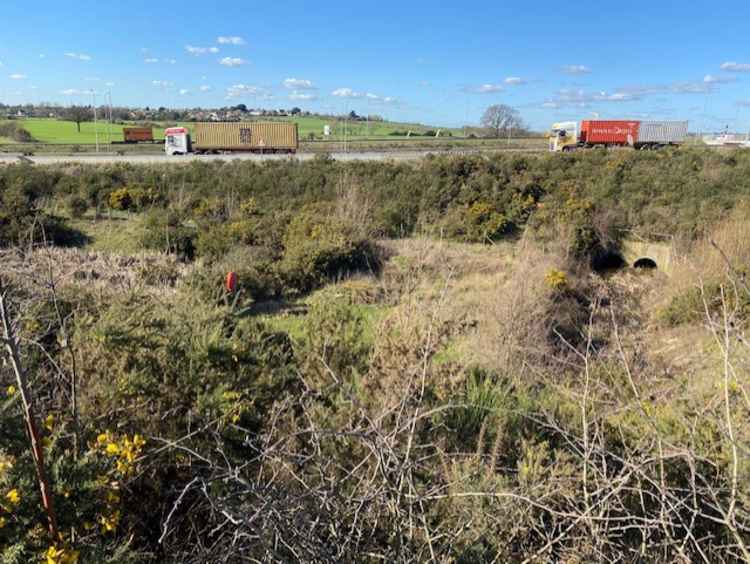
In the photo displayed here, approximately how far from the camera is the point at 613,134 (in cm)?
4197

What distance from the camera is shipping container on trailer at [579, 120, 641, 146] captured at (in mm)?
41906

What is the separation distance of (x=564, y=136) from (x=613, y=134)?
399cm

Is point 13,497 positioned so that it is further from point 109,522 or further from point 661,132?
point 661,132

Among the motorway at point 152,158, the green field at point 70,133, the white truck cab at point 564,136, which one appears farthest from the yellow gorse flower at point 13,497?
the green field at point 70,133

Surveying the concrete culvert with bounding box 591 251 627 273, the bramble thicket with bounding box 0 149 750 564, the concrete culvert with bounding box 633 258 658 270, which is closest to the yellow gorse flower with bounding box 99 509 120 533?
the bramble thicket with bounding box 0 149 750 564

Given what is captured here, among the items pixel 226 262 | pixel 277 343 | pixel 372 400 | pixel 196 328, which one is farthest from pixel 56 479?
pixel 226 262

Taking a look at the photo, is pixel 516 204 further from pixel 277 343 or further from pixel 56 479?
pixel 56 479

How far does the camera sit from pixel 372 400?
171 inches

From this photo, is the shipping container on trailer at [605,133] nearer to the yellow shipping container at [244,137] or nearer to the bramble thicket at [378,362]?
the bramble thicket at [378,362]

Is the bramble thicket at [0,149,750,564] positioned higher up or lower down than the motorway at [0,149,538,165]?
lower down

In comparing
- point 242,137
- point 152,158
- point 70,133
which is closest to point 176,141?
point 242,137

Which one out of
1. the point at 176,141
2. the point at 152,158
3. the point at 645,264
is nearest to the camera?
the point at 645,264

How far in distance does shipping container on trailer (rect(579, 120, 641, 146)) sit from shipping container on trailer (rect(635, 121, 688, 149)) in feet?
6.47

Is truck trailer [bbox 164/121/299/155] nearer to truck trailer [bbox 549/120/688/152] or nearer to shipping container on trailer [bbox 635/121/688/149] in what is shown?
truck trailer [bbox 549/120/688/152]
